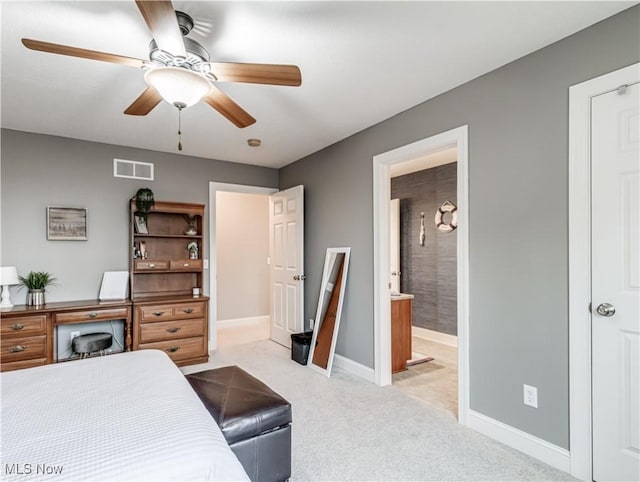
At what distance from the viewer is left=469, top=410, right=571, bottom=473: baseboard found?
2088 millimetres

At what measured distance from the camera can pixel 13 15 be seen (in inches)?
71.9

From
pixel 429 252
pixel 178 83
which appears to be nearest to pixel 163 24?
pixel 178 83

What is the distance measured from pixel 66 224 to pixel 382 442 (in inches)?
149

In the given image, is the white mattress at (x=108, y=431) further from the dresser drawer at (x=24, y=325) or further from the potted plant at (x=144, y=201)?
the potted plant at (x=144, y=201)

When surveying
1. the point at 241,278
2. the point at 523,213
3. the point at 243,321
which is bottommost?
the point at 243,321

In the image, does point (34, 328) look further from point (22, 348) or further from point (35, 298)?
point (35, 298)

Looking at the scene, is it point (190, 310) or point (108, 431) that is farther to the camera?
point (190, 310)

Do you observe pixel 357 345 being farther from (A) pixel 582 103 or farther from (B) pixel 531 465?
(A) pixel 582 103

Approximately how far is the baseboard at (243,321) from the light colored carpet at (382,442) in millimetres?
2889

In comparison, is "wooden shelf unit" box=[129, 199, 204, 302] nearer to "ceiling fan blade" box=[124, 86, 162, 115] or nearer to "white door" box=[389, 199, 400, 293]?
"ceiling fan blade" box=[124, 86, 162, 115]

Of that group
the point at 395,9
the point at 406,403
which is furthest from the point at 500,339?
the point at 395,9

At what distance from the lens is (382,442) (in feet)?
7.84

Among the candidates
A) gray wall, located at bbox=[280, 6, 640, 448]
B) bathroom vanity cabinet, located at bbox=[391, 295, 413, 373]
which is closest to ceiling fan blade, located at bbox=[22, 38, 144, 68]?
gray wall, located at bbox=[280, 6, 640, 448]

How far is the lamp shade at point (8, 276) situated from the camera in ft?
10.5
